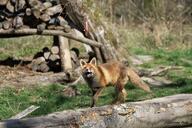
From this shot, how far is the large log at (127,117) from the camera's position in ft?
17.0

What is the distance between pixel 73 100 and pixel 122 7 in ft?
38.0

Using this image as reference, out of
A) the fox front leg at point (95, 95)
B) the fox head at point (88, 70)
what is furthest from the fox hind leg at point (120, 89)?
the fox head at point (88, 70)

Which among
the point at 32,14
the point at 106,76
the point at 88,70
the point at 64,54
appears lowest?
the point at 106,76

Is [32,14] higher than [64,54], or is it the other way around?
[32,14]

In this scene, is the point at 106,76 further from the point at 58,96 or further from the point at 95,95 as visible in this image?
the point at 58,96

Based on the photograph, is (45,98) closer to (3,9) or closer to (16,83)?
(16,83)

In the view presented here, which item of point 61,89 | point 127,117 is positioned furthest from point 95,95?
point 127,117

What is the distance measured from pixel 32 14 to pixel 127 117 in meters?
5.95

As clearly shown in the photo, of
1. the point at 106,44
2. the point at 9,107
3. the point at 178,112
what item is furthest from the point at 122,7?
the point at 178,112

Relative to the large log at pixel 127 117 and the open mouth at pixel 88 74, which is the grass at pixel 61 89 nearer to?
the open mouth at pixel 88 74

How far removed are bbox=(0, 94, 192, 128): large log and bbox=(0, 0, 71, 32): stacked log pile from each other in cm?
554

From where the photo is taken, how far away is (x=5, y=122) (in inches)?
201

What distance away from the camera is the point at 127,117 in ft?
18.4

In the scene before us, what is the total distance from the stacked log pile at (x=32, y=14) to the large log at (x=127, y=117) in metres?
5.54
